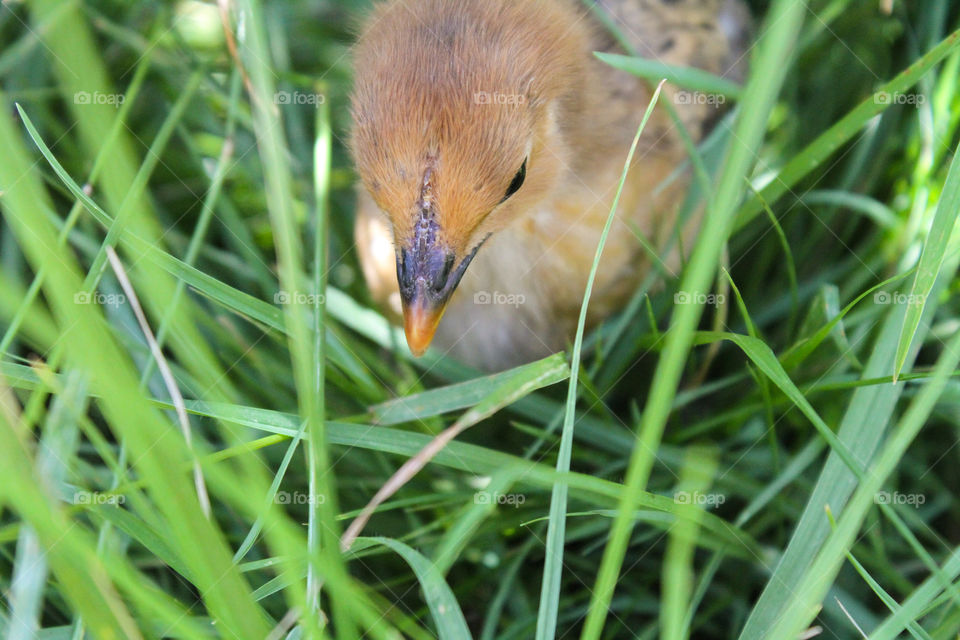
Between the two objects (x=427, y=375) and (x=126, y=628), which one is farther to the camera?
(x=427, y=375)

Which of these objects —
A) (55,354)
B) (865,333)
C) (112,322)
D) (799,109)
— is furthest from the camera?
(799,109)

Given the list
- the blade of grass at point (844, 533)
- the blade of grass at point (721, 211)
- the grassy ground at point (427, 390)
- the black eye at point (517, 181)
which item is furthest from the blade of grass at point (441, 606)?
the black eye at point (517, 181)

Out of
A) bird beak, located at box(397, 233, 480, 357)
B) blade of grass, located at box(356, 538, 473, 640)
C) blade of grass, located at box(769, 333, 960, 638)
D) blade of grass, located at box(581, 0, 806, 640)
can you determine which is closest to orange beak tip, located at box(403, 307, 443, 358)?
bird beak, located at box(397, 233, 480, 357)

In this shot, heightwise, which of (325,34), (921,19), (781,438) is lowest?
(781,438)

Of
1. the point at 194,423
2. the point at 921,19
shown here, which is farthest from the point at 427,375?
the point at 921,19

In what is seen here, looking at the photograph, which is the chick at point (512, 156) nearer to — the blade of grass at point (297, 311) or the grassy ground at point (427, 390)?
the grassy ground at point (427, 390)

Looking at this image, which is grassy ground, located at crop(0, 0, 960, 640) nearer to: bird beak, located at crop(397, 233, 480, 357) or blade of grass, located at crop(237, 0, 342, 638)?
blade of grass, located at crop(237, 0, 342, 638)

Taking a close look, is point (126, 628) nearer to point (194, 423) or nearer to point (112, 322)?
point (194, 423)

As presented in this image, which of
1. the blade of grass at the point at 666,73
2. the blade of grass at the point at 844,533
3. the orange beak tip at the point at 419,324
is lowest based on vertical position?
the blade of grass at the point at 844,533
